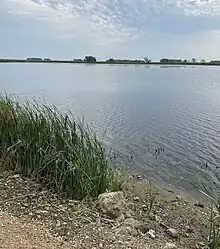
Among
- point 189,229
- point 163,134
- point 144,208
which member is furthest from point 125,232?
point 163,134

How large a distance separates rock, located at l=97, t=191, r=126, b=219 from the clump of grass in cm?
29

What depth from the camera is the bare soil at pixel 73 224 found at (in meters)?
3.92

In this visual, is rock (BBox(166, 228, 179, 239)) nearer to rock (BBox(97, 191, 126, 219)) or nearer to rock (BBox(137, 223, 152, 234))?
rock (BBox(137, 223, 152, 234))

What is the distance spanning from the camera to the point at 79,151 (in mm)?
5617

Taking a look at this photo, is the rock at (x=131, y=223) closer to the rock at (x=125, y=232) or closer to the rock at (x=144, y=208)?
the rock at (x=125, y=232)

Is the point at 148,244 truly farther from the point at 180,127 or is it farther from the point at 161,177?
the point at 180,127

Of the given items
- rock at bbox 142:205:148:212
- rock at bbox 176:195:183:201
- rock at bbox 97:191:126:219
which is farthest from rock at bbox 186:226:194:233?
rock at bbox 176:195:183:201

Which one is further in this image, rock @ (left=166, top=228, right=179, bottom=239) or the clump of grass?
the clump of grass

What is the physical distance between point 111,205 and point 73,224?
0.67 metres

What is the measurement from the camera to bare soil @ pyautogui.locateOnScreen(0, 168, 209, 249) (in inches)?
154

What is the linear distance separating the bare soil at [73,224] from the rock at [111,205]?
81 mm

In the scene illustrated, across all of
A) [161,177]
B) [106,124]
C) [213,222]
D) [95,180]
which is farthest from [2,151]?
[106,124]

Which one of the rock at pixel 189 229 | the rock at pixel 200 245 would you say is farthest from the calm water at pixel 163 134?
the rock at pixel 200 245

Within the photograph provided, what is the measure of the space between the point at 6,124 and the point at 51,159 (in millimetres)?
1408
